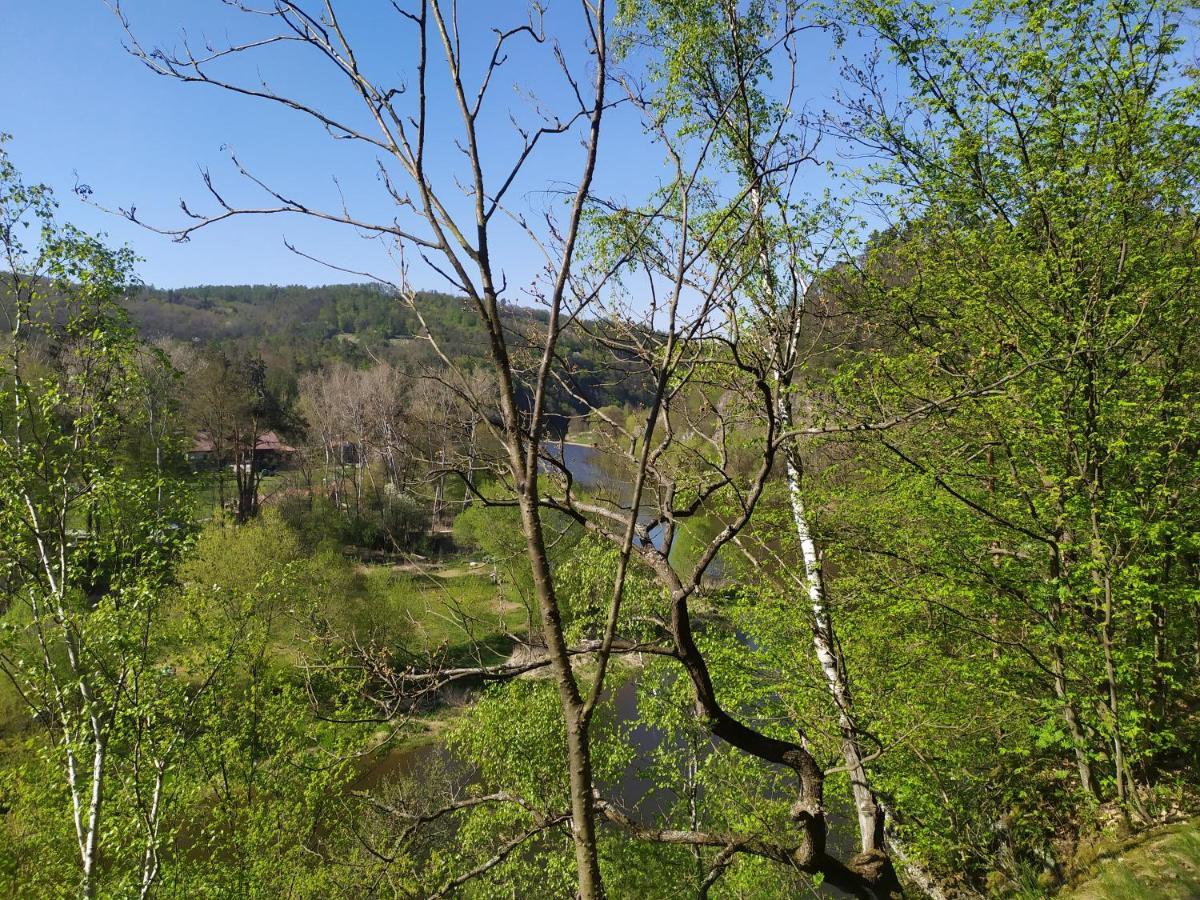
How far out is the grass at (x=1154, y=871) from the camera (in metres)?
4.75

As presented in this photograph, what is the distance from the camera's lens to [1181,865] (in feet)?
16.2

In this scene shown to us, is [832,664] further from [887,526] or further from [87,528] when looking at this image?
[87,528]

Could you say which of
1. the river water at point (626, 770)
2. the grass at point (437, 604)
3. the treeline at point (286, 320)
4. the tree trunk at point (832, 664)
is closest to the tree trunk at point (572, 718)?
the tree trunk at point (832, 664)

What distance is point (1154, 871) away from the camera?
5.07 metres

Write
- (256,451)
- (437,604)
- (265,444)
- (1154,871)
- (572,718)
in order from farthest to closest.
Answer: (265,444) < (256,451) < (437,604) < (1154,871) < (572,718)

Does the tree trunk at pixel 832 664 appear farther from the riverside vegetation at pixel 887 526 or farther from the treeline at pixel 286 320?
the treeline at pixel 286 320

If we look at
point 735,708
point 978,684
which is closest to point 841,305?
point 978,684

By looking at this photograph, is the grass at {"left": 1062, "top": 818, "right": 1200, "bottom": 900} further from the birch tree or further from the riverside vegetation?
the birch tree

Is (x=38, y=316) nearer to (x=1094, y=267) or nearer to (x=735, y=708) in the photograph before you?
(x=735, y=708)

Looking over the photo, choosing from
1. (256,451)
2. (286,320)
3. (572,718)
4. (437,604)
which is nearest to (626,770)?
(437,604)

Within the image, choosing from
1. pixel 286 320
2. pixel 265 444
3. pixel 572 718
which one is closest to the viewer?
pixel 572 718

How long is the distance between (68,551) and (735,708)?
8896 mm

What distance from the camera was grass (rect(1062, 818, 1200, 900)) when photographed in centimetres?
475

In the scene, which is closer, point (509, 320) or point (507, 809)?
point (509, 320)
